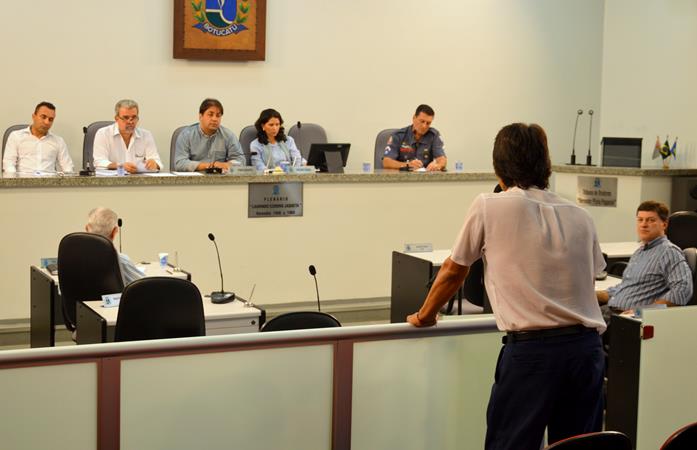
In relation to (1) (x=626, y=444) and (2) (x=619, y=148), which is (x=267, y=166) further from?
(1) (x=626, y=444)

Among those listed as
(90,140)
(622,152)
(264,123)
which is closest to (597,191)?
(622,152)

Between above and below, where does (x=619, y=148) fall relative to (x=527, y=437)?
above

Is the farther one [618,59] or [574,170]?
[618,59]

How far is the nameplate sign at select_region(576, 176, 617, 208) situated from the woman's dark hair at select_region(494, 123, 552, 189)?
20.1 ft

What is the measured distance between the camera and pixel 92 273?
5.38 meters

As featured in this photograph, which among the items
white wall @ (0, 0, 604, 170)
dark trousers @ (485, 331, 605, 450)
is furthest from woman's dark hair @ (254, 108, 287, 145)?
dark trousers @ (485, 331, 605, 450)

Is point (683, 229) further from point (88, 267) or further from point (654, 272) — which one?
point (88, 267)

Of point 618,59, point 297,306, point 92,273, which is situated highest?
point 618,59

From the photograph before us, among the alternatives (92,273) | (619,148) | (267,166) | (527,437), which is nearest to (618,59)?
(619,148)

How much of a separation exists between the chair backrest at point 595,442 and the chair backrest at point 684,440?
0.13 meters

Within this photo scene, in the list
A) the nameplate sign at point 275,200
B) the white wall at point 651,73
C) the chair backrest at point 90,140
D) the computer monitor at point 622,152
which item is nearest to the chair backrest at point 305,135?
the chair backrest at point 90,140

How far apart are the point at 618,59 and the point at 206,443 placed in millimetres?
9274

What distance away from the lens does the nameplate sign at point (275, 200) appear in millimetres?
7408

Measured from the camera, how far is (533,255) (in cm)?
295
